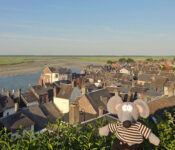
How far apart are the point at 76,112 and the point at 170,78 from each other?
39600mm

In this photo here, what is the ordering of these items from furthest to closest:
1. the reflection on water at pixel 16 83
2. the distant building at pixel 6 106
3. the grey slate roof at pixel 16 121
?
the reflection on water at pixel 16 83, the distant building at pixel 6 106, the grey slate roof at pixel 16 121

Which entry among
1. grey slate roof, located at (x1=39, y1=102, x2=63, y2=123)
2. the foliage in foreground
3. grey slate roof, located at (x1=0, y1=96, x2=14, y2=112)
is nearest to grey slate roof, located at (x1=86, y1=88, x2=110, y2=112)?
grey slate roof, located at (x1=39, y1=102, x2=63, y2=123)

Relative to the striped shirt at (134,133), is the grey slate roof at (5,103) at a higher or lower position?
lower

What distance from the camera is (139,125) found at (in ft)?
13.5

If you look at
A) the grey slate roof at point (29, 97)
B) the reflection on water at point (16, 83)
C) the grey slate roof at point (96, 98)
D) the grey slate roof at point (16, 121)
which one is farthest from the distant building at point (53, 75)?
the grey slate roof at point (16, 121)

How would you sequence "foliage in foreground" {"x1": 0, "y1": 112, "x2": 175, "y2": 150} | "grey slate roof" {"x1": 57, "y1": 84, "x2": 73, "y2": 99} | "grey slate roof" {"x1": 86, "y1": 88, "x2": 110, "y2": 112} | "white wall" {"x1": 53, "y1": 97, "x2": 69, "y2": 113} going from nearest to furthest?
"foliage in foreground" {"x1": 0, "y1": 112, "x2": 175, "y2": 150}, "grey slate roof" {"x1": 86, "y1": 88, "x2": 110, "y2": 112}, "white wall" {"x1": 53, "y1": 97, "x2": 69, "y2": 113}, "grey slate roof" {"x1": 57, "y1": 84, "x2": 73, "y2": 99}

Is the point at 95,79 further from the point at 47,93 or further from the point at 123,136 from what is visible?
the point at 123,136

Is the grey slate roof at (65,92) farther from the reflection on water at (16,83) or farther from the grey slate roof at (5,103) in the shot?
the reflection on water at (16,83)

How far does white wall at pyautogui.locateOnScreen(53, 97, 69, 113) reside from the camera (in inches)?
1307

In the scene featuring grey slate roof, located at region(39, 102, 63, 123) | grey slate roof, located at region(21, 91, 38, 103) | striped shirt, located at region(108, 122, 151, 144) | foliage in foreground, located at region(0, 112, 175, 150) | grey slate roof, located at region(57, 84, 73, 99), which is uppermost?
striped shirt, located at region(108, 122, 151, 144)

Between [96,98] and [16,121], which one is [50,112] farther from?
[96,98]

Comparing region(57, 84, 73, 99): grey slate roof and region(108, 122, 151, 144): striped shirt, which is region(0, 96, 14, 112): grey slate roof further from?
region(108, 122, 151, 144): striped shirt

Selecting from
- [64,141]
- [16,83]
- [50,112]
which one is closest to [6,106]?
[50,112]

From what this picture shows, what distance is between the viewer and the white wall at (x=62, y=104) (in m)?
33.2
